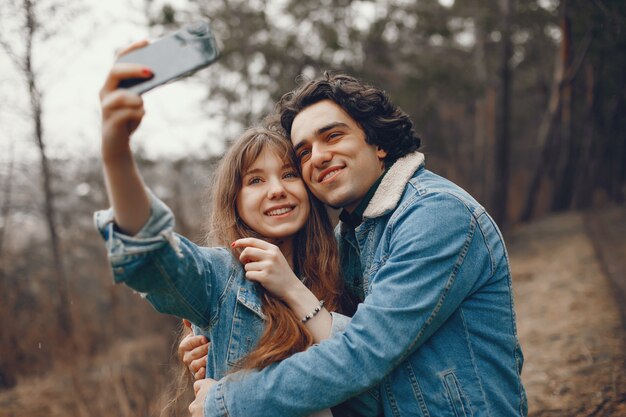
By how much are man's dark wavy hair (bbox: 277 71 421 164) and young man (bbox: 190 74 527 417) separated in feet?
0.81

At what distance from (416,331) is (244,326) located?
63 centimetres

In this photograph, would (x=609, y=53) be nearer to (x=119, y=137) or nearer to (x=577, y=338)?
(x=577, y=338)

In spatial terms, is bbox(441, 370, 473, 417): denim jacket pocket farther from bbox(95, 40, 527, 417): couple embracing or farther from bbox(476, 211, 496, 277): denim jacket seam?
bbox(476, 211, 496, 277): denim jacket seam

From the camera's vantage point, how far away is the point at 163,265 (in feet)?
5.13

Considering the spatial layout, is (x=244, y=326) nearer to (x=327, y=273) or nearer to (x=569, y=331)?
(x=327, y=273)

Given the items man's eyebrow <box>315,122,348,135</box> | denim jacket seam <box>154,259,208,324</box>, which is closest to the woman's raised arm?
denim jacket seam <box>154,259,208,324</box>

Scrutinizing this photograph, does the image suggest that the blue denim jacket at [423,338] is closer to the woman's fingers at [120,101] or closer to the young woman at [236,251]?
the young woman at [236,251]

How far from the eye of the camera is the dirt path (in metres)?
3.48

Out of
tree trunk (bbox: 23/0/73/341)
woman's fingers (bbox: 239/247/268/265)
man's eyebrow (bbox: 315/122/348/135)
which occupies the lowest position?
tree trunk (bbox: 23/0/73/341)

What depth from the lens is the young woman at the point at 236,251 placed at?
1410 mm

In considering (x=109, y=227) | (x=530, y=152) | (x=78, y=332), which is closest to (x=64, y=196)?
(x=78, y=332)

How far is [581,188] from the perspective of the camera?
12.7 m

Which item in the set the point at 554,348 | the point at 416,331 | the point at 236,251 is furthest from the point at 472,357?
the point at 554,348

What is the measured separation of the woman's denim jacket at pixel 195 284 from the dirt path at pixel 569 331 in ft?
7.07
